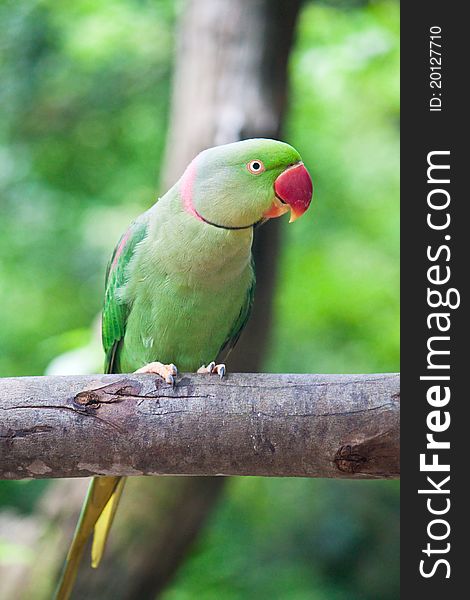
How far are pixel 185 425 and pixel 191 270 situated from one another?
1.72 feet

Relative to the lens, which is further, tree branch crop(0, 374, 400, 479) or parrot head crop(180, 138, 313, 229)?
parrot head crop(180, 138, 313, 229)

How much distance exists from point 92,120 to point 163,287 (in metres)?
2.53

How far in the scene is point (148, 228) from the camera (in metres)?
2.15

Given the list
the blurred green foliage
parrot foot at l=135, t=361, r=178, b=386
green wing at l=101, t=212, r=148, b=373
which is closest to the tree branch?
parrot foot at l=135, t=361, r=178, b=386

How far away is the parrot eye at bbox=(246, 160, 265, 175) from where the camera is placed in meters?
1.88

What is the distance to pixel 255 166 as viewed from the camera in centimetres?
189

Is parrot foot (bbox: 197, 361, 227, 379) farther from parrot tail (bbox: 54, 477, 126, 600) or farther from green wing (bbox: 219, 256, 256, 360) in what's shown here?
parrot tail (bbox: 54, 477, 126, 600)

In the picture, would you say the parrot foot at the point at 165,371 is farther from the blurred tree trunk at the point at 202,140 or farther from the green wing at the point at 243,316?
the blurred tree trunk at the point at 202,140

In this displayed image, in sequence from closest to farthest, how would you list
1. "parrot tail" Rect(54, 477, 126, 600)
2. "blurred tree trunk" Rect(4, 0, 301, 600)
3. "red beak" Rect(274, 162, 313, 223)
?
"red beak" Rect(274, 162, 313, 223) < "parrot tail" Rect(54, 477, 126, 600) < "blurred tree trunk" Rect(4, 0, 301, 600)

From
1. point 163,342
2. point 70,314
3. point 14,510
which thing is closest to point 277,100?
point 163,342

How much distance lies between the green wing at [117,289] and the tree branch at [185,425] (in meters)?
0.58

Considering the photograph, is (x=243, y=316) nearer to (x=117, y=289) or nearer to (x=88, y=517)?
(x=117, y=289)

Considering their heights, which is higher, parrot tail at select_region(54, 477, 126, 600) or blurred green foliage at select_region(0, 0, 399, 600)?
blurred green foliage at select_region(0, 0, 399, 600)

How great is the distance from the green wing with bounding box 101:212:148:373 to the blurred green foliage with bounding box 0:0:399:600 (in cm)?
149
